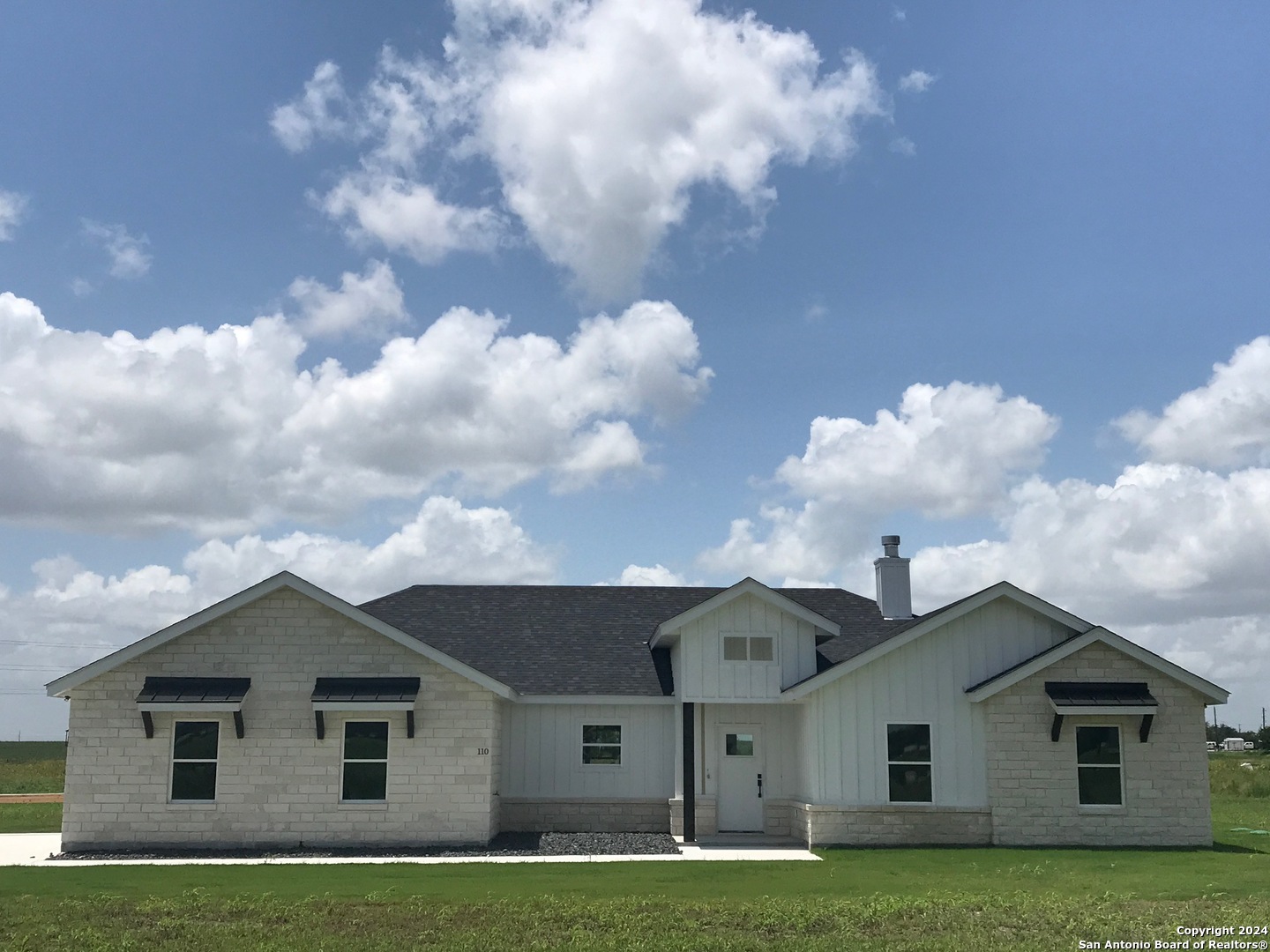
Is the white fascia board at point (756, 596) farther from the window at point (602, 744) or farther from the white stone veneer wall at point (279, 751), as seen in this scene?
the white stone veneer wall at point (279, 751)

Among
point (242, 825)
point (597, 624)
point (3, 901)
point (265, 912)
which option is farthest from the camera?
point (597, 624)

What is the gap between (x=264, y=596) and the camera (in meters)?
21.1

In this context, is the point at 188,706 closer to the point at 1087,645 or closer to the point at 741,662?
the point at 741,662

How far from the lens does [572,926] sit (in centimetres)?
1244

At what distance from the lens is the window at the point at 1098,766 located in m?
20.9

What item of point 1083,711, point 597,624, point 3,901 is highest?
point 597,624

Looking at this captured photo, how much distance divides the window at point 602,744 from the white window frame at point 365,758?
445 centimetres

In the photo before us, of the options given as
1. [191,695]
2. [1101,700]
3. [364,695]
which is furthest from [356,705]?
[1101,700]

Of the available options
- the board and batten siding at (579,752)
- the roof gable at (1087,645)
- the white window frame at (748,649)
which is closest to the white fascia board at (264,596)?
the board and batten siding at (579,752)

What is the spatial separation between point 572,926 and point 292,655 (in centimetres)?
1027

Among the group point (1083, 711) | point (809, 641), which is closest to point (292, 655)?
point (809, 641)

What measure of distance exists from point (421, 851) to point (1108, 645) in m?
12.7

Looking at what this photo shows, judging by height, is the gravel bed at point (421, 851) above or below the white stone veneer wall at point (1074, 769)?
below

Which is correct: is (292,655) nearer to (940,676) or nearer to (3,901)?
(3,901)
